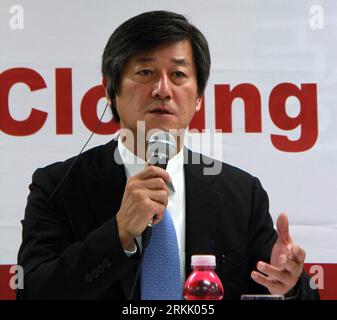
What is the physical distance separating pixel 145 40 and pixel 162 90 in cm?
16

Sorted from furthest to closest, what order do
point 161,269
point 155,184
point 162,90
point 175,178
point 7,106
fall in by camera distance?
point 7,106 < point 175,178 < point 162,90 < point 161,269 < point 155,184

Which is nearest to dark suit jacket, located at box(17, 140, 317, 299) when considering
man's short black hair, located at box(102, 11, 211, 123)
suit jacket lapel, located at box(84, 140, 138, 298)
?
suit jacket lapel, located at box(84, 140, 138, 298)

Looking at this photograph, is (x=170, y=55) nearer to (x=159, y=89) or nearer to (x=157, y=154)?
(x=159, y=89)

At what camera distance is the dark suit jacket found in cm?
152

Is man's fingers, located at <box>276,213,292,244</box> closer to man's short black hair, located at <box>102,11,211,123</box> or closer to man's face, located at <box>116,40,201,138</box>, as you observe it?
man's face, located at <box>116,40,201,138</box>

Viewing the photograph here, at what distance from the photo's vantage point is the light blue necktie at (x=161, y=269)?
162 cm

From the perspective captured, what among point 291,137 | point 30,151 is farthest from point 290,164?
point 30,151

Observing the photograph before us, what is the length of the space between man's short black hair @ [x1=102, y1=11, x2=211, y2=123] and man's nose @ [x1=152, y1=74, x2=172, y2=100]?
106mm

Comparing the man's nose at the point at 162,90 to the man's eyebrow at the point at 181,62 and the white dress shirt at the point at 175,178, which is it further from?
the white dress shirt at the point at 175,178

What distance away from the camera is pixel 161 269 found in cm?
164

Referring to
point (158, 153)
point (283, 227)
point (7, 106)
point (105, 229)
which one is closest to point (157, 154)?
point (158, 153)

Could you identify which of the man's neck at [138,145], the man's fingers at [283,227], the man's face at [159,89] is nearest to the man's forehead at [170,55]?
the man's face at [159,89]

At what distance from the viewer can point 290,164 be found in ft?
7.65

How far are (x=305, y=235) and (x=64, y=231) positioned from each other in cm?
96
